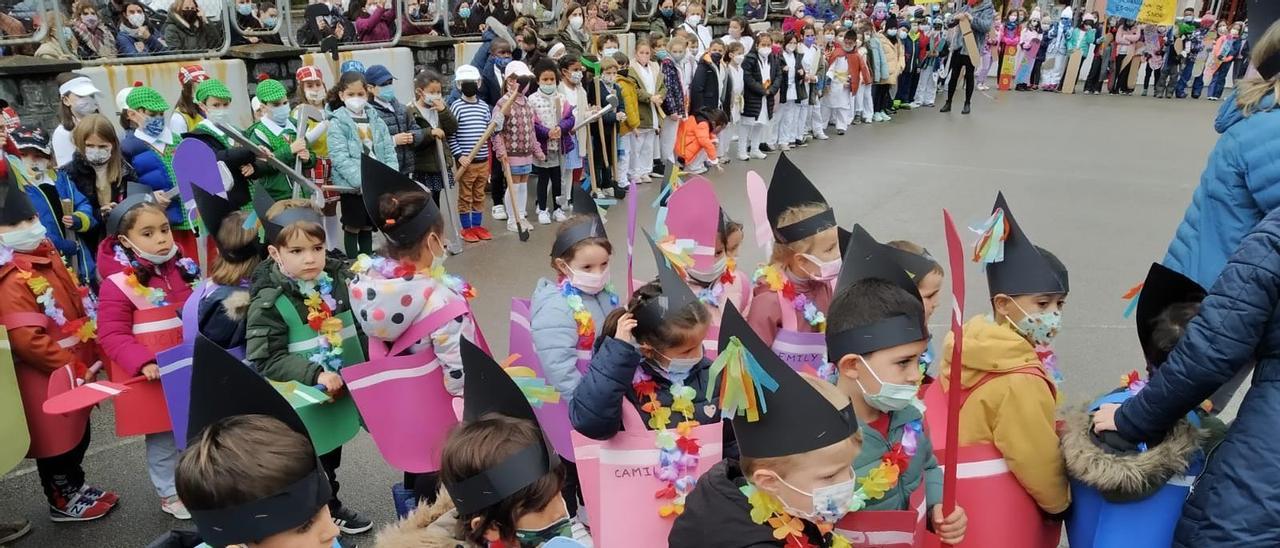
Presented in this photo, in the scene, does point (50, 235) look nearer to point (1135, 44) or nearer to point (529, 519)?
point (529, 519)

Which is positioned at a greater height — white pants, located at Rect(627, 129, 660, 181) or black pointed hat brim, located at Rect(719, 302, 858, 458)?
black pointed hat brim, located at Rect(719, 302, 858, 458)

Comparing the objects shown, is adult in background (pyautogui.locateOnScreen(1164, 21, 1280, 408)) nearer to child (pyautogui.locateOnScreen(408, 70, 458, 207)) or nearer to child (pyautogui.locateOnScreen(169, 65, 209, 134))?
child (pyautogui.locateOnScreen(408, 70, 458, 207))

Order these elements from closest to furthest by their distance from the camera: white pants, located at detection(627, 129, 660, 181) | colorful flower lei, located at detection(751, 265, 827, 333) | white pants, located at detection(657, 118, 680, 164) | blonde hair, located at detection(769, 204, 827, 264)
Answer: colorful flower lei, located at detection(751, 265, 827, 333)
blonde hair, located at detection(769, 204, 827, 264)
white pants, located at detection(627, 129, 660, 181)
white pants, located at detection(657, 118, 680, 164)

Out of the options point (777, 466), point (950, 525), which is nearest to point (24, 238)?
point (777, 466)

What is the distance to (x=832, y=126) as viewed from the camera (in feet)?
50.8

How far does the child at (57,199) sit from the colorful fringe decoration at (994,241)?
5.06 metres

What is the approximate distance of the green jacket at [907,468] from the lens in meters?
2.32

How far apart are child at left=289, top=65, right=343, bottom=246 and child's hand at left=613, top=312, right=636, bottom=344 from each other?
4.64m

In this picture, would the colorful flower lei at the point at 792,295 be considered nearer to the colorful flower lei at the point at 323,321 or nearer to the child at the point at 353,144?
the colorful flower lei at the point at 323,321

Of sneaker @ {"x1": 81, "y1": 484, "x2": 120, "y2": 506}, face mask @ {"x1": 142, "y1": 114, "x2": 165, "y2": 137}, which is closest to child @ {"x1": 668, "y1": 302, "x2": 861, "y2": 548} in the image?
sneaker @ {"x1": 81, "y1": 484, "x2": 120, "y2": 506}

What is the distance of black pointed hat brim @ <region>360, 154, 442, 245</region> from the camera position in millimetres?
3449

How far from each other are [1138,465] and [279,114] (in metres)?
6.24

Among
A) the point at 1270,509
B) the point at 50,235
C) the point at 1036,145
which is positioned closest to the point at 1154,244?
the point at 1036,145

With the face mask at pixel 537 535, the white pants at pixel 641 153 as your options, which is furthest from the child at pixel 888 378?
the white pants at pixel 641 153
